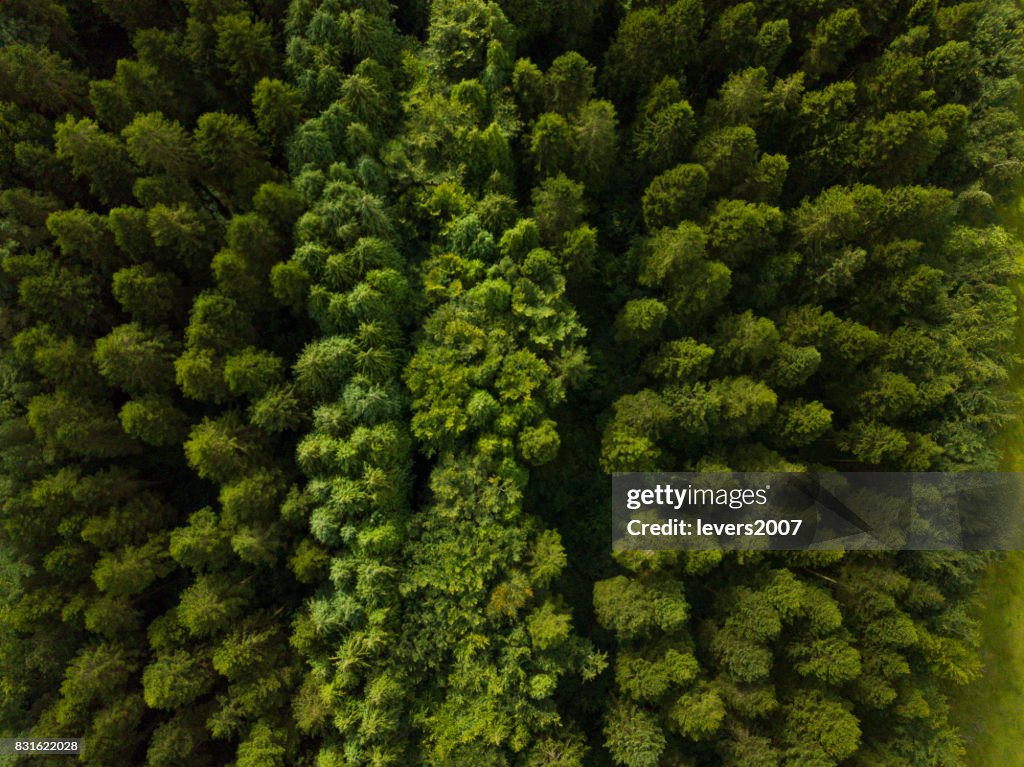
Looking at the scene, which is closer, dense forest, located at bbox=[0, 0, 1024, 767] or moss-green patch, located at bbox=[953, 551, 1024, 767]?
dense forest, located at bbox=[0, 0, 1024, 767]

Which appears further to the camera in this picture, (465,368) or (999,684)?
(999,684)

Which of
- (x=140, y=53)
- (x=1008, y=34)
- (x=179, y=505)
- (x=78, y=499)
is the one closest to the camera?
(x=78, y=499)

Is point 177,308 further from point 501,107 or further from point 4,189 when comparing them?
point 501,107

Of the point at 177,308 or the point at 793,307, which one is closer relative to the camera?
the point at 177,308

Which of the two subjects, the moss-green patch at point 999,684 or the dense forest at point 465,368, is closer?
the dense forest at point 465,368

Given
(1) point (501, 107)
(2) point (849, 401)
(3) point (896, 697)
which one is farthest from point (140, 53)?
(3) point (896, 697)

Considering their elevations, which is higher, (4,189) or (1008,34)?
(1008,34)

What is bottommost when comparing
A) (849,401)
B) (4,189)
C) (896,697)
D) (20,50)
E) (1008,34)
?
(896,697)

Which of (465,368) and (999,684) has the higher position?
(465,368)
